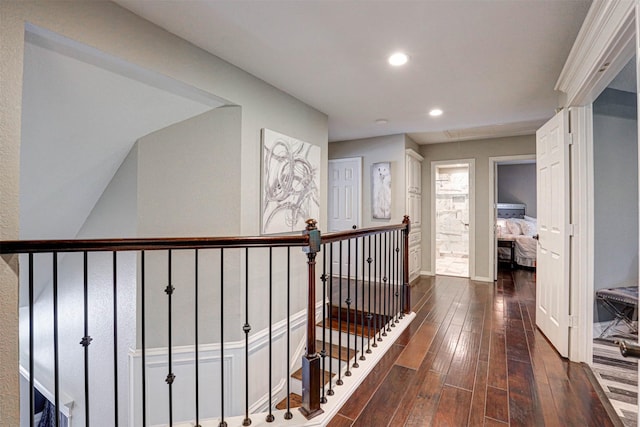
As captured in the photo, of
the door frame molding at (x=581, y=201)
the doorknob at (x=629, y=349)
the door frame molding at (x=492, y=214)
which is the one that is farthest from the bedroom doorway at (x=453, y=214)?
the doorknob at (x=629, y=349)

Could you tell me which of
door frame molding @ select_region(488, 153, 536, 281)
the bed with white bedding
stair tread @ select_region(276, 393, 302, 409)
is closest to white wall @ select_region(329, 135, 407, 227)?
door frame molding @ select_region(488, 153, 536, 281)

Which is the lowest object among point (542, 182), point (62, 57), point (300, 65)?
point (542, 182)

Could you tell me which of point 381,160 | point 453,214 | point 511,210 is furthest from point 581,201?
point 511,210

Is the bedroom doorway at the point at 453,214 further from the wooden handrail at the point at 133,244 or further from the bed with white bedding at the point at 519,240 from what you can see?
the wooden handrail at the point at 133,244

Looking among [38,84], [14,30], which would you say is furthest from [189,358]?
[14,30]

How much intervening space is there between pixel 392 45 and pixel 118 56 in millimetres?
1723

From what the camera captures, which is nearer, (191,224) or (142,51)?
(142,51)

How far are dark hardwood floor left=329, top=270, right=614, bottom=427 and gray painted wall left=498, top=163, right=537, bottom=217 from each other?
5523mm

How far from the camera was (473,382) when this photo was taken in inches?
83.0

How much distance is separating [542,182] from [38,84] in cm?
402

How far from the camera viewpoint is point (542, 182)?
304cm

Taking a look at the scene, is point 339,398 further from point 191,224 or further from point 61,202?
point 61,202

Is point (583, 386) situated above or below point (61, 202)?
below

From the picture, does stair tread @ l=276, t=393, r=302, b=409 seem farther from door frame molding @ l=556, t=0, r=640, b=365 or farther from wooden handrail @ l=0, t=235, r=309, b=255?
door frame molding @ l=556, t=0, r=640, b=365
